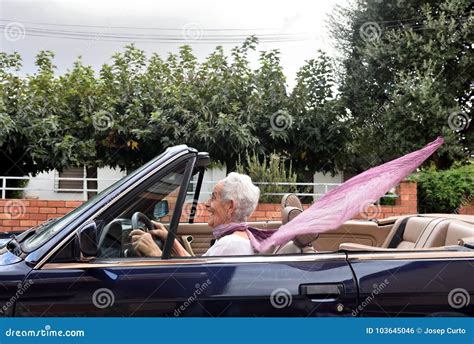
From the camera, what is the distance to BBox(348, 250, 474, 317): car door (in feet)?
7.02

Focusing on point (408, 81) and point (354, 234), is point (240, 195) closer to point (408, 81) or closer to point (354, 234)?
point (354, 234)

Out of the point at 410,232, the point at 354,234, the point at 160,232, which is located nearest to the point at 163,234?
the point at 160,232

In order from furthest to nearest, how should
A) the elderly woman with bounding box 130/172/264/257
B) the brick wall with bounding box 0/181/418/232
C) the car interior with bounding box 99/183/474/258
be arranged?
the brick wall with bounding box 0/181/418/232, the elderly woman with bounding box 130/172/264/257, the car interior with bounding box 99/183/474/258

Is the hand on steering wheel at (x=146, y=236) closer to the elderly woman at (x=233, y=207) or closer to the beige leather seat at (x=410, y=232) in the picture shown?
the elderly woman at (x=233, y=207)

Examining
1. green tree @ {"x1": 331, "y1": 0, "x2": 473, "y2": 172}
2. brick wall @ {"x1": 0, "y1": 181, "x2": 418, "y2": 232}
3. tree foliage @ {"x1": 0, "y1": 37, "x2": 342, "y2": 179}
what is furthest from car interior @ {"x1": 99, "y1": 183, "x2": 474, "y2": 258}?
green tree @ {"x1": 331, "y1": 0, "x2": 473, "y2": 172}

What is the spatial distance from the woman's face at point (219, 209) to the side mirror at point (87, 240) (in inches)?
31.3

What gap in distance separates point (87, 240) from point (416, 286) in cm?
130

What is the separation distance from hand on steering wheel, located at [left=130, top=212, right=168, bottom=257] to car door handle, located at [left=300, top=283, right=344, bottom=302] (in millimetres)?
659

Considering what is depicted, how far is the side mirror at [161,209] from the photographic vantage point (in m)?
2.58

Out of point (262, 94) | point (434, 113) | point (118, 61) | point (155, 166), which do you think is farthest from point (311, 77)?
point (155, 166)

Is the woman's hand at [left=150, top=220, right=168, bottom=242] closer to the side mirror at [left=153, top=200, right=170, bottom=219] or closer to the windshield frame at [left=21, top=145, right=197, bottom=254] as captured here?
the side mirror at [left=153, top=200, right=170, bottom=219]

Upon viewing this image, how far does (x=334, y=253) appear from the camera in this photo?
7.63ft
